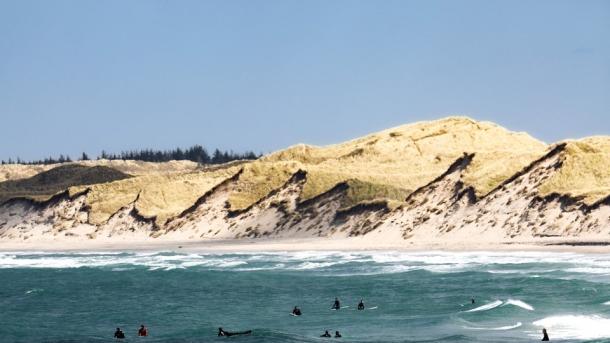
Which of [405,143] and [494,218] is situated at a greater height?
[405,143]

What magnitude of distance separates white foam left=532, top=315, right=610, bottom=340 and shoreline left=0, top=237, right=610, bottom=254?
26.1 m

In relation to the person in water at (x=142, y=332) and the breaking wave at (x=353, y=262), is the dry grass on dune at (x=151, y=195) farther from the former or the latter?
the person in water at (x=142, y=332)

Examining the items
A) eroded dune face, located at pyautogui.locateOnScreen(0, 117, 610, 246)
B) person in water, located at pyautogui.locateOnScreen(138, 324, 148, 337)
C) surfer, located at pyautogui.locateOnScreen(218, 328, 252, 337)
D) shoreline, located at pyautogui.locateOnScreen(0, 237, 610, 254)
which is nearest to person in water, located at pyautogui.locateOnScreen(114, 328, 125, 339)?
person in water, located at pyautogui.locateOnScreen(138, 324, 148, 337)

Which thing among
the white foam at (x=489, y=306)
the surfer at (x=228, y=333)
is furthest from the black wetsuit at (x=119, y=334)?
the white foam at (x=489, y=306)

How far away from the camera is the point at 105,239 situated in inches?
5340

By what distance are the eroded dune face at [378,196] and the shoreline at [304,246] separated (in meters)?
2.42

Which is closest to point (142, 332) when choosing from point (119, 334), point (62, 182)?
point (119, 334)

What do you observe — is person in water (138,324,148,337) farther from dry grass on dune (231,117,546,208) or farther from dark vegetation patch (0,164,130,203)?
dark vegetation patch (0,164,130,203)

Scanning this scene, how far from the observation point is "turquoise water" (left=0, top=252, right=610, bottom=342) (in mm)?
49125

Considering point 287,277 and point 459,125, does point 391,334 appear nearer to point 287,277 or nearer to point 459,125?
point 287,277

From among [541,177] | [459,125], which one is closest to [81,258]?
[541,177]

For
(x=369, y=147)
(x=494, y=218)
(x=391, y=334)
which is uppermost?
(x=369, y=147)

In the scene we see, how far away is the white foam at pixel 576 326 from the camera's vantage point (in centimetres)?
4491

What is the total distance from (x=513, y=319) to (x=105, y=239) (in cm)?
9075
